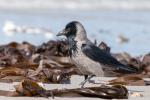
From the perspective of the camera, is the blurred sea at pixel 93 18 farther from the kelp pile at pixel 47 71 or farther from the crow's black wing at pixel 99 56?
the crow's black wing at pixel 99 56

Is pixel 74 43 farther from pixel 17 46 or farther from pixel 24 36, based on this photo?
pixel 24 36

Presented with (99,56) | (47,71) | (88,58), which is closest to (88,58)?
(88,58)

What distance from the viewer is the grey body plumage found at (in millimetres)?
5875

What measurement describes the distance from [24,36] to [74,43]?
7226mm

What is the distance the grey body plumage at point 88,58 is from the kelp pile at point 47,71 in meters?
0.16

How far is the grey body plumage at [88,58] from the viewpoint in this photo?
5875mm

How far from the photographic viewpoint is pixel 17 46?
340 inches

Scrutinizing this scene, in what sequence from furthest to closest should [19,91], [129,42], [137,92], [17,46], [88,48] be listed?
1. [129,42]
2. [17,46]
3. [88,48]
4. [137,92]
5. [19,91]

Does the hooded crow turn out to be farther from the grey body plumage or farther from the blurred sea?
the blurred sea

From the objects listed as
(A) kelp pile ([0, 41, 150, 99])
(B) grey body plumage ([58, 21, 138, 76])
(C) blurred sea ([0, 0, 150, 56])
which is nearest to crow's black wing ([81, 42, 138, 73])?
(B) grey body plumage ([58, 21, 138, 76])

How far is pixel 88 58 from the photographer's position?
589cm

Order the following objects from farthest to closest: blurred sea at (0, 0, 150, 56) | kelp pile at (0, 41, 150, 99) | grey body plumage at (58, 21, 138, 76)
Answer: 1. blurred sea at (0, 0, 150, 56)
2. grey body plumage at (58, 21, 138, 76)
3. kelp pile at (0, 41, 150, 99)

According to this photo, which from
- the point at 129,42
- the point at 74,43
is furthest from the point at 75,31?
the point at 129,42

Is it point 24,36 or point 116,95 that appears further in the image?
point 24,36
